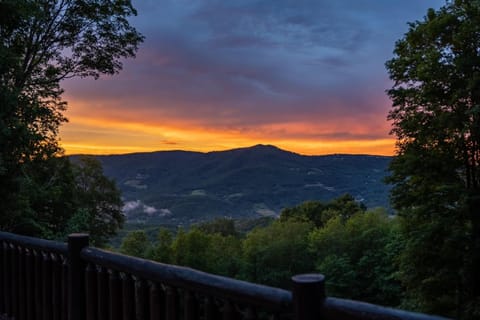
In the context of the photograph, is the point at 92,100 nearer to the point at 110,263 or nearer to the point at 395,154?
the point at 395,154

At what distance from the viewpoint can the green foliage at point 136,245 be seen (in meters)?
33.2

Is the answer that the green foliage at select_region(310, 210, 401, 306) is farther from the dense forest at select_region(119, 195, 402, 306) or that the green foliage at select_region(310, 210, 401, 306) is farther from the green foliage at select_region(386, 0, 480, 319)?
the green foliage at select_region(386, 0, 480, 319)

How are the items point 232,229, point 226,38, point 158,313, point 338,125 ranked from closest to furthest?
1. point 158,313
2. point 226,38
3. point 338,125
4. point 232,229

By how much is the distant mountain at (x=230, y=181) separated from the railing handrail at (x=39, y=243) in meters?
68.9

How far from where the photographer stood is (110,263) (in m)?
2.35

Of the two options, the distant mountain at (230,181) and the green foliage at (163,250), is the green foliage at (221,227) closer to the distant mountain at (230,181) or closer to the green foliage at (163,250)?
the green foliage at (163,250)

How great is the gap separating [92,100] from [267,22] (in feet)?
20.8

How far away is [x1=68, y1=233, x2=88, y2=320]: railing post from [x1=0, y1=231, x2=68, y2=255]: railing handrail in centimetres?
13

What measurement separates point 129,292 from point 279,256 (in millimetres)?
34025

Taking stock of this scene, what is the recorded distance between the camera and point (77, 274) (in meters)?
2.62

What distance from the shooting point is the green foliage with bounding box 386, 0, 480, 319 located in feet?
46.1

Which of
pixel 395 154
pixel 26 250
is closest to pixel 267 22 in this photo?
pixel 395 154

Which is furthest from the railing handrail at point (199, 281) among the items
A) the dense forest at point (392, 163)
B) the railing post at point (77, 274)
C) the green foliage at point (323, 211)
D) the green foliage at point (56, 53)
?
the green foliage at point (323, 211)

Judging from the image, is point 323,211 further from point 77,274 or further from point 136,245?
point 77,274
